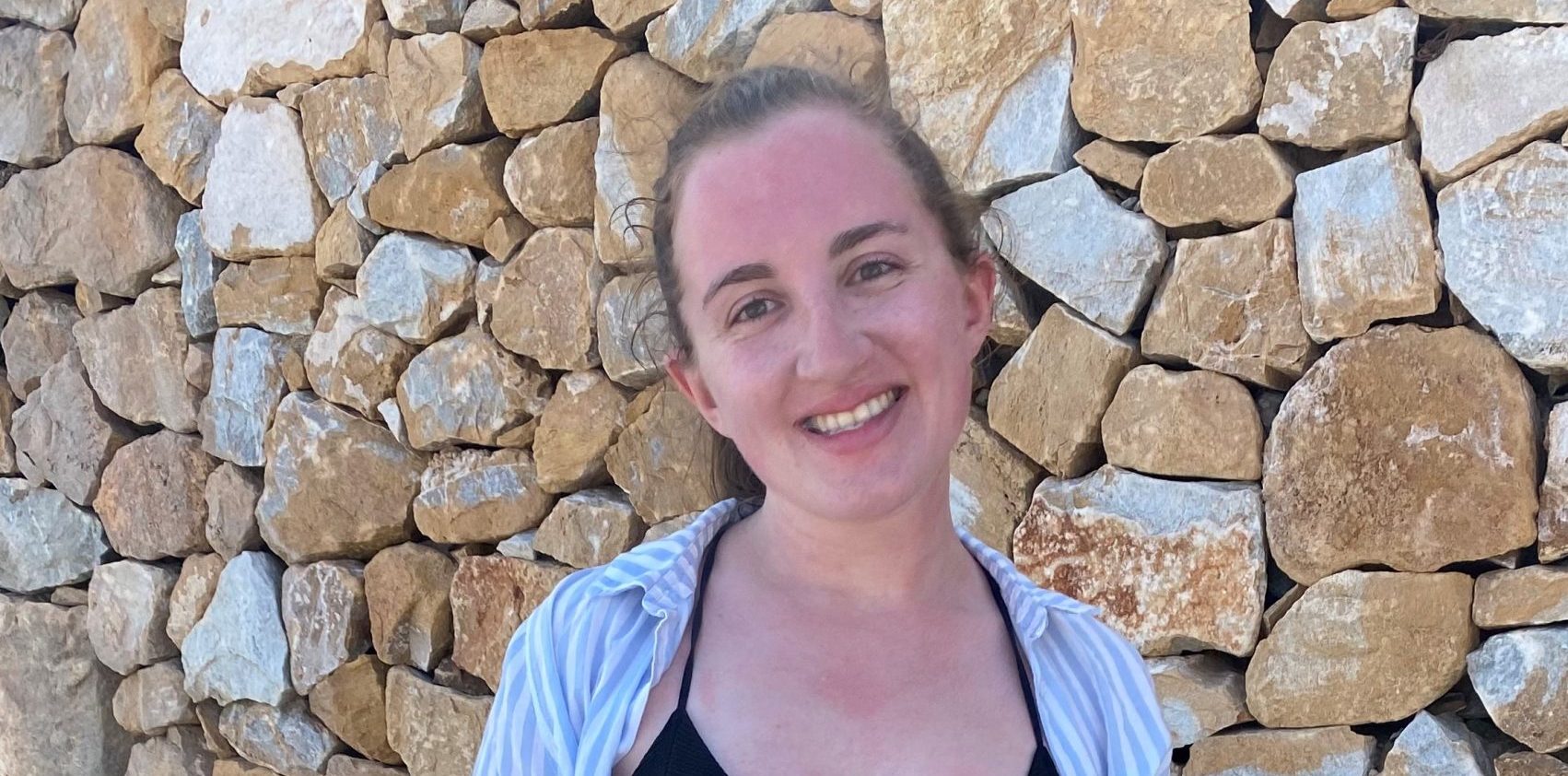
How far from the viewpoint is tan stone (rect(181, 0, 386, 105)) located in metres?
2.57

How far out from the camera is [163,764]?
3.05 metres

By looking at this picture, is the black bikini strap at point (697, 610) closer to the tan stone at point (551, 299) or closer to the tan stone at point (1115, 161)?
the tan stone at point (1115, 161)

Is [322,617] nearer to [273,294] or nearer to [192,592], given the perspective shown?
[192,592]

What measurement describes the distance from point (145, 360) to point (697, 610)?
237 centimetres

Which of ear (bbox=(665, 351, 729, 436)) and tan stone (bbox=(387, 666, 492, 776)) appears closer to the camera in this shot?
ear (bbox=(665, 351, 729, 436))

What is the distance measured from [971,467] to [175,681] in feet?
6.69

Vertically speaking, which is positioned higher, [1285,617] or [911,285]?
[911,285]

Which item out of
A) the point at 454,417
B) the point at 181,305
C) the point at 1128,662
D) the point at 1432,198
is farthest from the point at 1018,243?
the point at 181,305

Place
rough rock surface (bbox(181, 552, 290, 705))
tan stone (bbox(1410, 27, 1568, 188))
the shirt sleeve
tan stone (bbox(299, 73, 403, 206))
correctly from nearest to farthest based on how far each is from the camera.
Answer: the shirt sleeve → tan stone (bbox(1410, 27, 1568, 188)) → tan stone (bbox(299, 73, 403, 206)) → rough rock surface (bbox(181, 552, 290, 705))

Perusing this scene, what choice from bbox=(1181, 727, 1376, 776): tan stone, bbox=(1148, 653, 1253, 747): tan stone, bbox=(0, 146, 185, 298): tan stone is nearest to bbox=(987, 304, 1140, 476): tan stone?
bbox=(1148, 653, 1253, 747): tan stone

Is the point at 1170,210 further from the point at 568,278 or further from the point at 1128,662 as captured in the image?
the point at 568,278

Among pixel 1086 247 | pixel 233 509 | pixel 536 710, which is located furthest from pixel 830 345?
pixel 233 509

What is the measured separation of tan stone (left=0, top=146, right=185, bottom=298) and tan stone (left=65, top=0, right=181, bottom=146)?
0.07m

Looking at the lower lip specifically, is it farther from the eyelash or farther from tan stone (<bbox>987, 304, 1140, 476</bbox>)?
tan stone (<bbox>987, 304, 1140, 476</bbox>)
